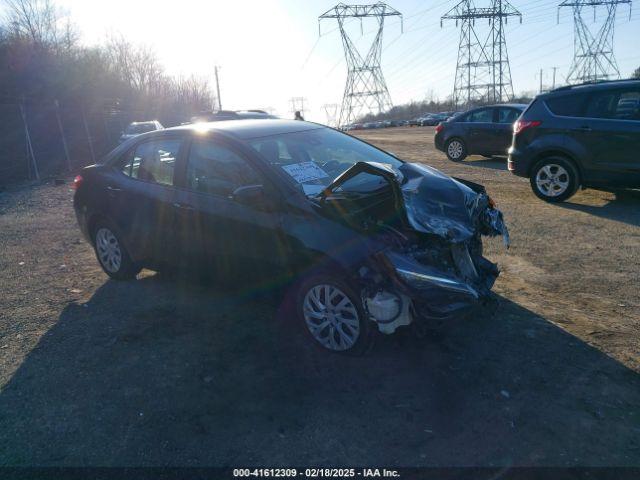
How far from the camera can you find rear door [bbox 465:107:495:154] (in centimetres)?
1325

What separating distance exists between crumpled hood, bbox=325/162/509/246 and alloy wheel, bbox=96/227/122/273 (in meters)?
2.79

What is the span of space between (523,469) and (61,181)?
14.7 meters

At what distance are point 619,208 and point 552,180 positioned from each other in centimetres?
104

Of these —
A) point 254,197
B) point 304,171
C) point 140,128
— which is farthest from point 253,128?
point 140,128

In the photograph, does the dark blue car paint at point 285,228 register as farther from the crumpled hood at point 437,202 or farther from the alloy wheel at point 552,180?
the alloy wheel at point 552,180

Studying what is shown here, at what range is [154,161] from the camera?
4.79 meters

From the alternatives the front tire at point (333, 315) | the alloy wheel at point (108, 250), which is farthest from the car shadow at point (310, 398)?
the alloy wheel at point (108, 250)

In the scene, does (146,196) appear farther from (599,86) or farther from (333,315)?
(599,86)

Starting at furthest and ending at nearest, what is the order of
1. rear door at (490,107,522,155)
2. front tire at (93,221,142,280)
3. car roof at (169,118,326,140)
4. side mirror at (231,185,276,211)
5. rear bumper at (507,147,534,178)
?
rear door at (490,107,522,155)
rear bumper at (507,147,534,178)
front tire at (93,221,142,280)
car roof at (169,118,326,140)
side mirror at (231,185,276,211)

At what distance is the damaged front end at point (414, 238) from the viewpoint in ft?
10.5

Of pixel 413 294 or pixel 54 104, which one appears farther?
pixel 54 104

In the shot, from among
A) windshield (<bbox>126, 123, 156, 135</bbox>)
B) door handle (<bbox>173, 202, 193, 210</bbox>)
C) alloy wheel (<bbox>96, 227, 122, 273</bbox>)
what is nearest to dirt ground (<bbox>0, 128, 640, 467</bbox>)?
alloy wheel (<bbox>96, 227, 122, 273</bbox>)

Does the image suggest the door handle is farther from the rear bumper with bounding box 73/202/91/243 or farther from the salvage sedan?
the rear bumper with bounding box 73/202/91/243

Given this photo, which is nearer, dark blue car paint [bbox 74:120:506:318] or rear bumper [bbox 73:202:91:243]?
dark blue car paint [bbox 74:120:506:318]
